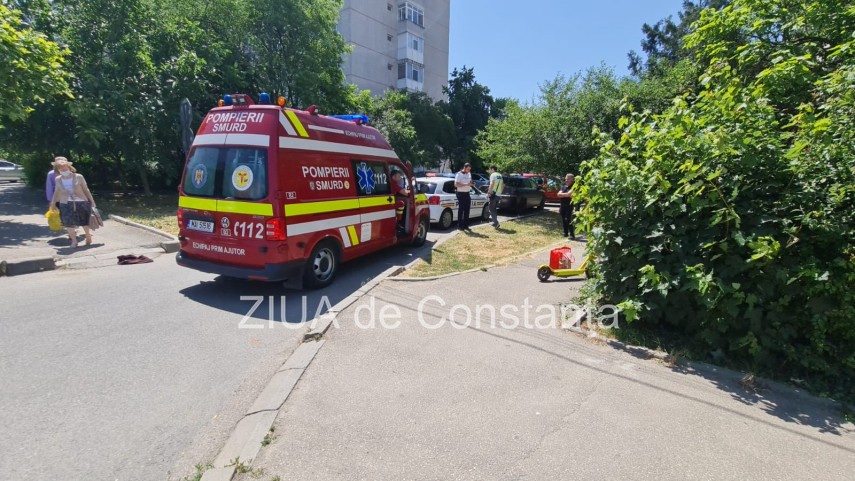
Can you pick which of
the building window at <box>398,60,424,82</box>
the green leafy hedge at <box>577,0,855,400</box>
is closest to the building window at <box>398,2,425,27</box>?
the building window at <box>398,60,424,82</box>

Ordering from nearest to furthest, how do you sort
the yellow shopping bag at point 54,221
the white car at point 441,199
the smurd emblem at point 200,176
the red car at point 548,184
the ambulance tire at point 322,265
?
the smurd emblem at point 200,176 → the ambulance tire at point 322,265 → the yellow shopping bag at point 54,221 → the white car at point 441,199 → the red car at point 548,184

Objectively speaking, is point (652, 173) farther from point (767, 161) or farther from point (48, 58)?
point (48, 58)

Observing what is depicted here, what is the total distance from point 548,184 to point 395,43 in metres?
30.8

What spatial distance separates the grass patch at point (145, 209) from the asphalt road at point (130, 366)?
498 cm

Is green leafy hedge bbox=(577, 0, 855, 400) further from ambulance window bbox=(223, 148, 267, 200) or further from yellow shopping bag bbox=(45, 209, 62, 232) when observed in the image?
yellow shopping bag bbox=(45, 209, 62, 232)

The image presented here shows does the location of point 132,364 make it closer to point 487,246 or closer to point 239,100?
point 239,100

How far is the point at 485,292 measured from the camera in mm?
6223

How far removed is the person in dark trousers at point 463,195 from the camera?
11.6 m

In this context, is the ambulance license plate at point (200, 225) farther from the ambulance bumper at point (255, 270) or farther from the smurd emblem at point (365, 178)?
the smurd emblem at point (365, 178)

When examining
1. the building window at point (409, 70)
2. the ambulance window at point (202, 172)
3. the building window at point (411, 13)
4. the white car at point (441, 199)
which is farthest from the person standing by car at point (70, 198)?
the building window at point (411, 13)

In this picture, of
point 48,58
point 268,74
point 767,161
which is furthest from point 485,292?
point 268,74

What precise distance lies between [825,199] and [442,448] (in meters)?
3.80

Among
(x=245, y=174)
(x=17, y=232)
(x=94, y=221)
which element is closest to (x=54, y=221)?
(x=94, y=221)

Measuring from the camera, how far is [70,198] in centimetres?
812
